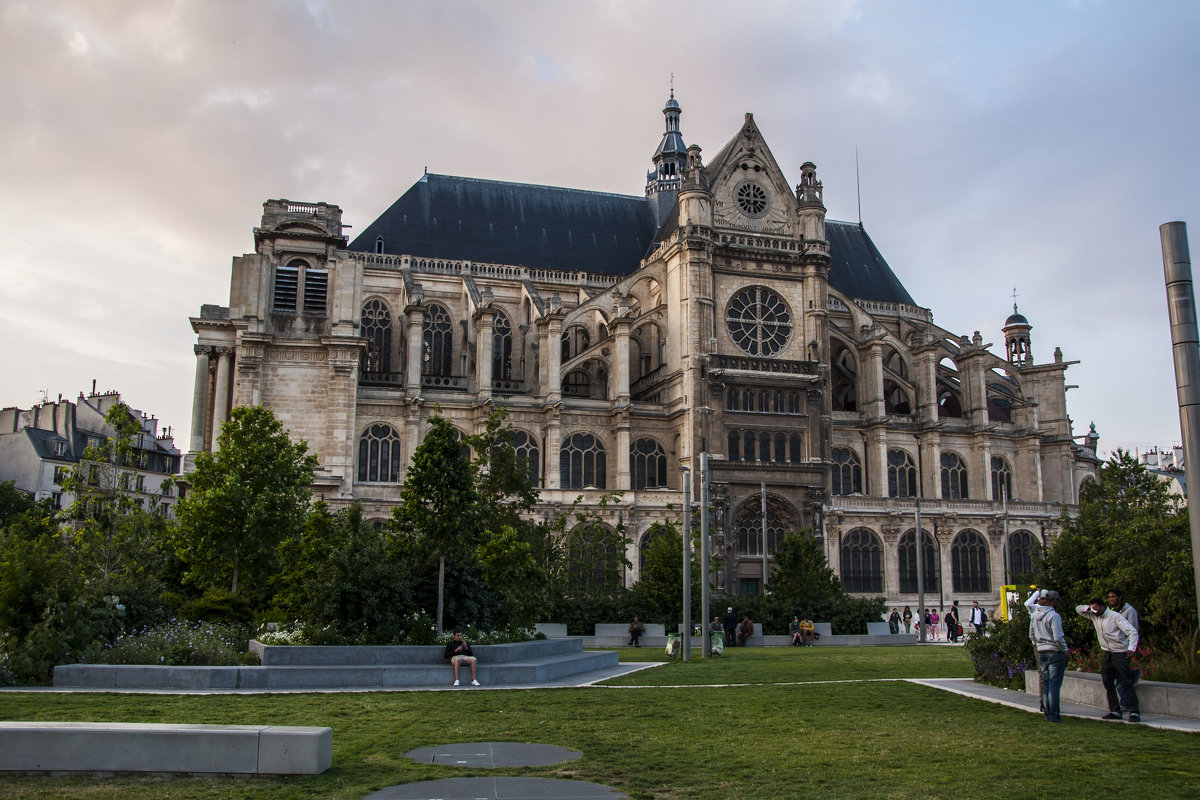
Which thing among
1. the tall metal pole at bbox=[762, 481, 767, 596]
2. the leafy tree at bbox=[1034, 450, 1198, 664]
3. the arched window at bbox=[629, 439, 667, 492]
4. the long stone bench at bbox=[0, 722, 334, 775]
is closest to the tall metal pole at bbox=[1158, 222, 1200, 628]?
the leafy tree at bbox=[1034, 450, 1198, 664]

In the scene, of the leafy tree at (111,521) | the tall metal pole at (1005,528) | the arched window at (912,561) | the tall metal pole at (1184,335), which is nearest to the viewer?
the tall metal pole at (1184,335)

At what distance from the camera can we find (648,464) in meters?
49.4

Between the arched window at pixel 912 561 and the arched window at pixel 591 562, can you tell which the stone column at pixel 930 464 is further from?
the arched window at pixel 591 562

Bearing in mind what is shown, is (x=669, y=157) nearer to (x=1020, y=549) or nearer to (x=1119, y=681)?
(x=1020, y=549)

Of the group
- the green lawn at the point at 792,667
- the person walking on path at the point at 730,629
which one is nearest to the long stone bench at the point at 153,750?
the green lawn at the point at 792,667

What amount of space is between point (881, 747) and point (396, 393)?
38428mm

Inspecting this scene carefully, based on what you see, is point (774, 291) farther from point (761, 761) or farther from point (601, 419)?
→ point (761, 761)

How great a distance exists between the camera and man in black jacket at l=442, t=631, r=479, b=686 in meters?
15.8

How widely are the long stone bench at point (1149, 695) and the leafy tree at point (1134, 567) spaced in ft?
3.22

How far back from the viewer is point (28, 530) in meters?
36.3

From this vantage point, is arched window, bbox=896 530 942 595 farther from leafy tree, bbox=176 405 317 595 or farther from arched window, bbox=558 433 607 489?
leafy tree, bbox=176 405 317 595

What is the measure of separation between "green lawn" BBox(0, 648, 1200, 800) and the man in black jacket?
0.81 meters

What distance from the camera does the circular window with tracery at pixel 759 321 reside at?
51500 mm

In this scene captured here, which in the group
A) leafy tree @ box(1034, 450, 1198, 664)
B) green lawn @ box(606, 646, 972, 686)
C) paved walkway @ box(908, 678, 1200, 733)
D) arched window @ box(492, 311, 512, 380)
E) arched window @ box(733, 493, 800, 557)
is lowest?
green lawn @ box(606, 646, 972, 686)
